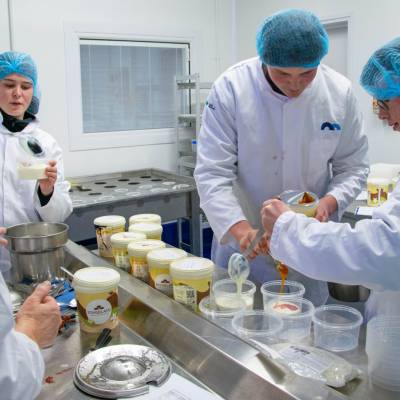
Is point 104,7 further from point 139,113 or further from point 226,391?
point 226,391

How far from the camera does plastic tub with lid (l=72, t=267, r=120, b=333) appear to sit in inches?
46.9

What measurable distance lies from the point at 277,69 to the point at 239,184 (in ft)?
1.54

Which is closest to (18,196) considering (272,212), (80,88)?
(272,212)

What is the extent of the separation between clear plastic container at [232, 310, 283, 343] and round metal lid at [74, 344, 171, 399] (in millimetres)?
208

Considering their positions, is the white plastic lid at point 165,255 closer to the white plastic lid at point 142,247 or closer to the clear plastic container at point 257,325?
the white plastic lid at point 142,247

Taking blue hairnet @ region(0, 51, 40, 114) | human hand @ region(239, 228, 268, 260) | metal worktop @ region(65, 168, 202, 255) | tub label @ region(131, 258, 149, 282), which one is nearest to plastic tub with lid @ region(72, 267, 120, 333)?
tub label @ region(131, 258, 149, 282)

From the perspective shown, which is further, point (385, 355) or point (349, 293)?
point (349, 293)

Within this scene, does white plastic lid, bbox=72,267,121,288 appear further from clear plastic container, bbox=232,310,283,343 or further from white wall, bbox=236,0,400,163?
white wall, bbox=236,0,400,163

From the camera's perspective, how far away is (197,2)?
4.38 metres

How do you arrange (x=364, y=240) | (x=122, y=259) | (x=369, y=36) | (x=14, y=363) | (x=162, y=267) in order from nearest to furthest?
(x=14, y=363)
(x=364, y=240)
(x=162, y=267)
(x=122, y=259)
(x=369, y=36)

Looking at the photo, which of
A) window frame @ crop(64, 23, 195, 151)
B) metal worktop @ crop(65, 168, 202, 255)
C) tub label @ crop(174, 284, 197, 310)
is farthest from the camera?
window frame @ crop(64, 23, 195, 151)

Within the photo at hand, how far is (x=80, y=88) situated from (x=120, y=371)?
3.19m

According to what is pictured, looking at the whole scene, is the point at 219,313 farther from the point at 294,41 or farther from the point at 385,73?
the point at 294,41

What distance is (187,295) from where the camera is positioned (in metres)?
1.28
